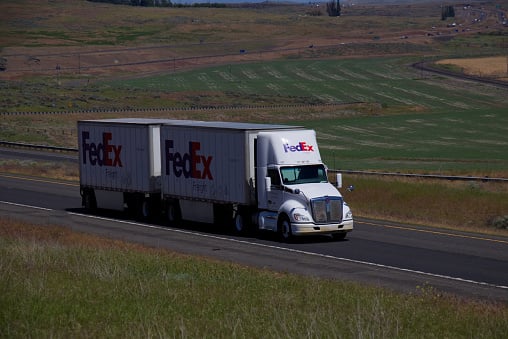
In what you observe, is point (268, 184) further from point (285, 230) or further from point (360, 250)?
point (360, 250)

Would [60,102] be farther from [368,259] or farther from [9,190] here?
[368,259]

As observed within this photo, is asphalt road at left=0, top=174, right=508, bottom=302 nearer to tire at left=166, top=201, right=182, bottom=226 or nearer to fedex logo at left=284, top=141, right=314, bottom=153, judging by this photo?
tire at left=166, top=201, right=182, bottom=226

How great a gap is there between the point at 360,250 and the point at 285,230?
9.61ft

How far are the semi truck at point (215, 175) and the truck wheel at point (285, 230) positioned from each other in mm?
33

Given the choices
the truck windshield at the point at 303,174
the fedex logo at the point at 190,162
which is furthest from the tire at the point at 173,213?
the truck windshield at the point at 303,174

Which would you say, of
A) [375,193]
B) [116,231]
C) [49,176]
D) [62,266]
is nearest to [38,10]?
[49,176]

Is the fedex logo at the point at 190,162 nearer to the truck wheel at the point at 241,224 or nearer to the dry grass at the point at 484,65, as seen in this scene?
the truck wheel at the point at 241,224

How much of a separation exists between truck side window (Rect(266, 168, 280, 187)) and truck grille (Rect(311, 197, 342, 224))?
4.82 feet

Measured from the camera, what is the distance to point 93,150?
133 ft

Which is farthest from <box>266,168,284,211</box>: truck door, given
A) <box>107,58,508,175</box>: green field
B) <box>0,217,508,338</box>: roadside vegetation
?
<box>107,58,508,175</box>: green field

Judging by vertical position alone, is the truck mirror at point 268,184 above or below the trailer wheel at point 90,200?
above

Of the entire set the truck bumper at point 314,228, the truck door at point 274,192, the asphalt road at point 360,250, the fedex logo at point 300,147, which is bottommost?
the asphalt road at point 360,250

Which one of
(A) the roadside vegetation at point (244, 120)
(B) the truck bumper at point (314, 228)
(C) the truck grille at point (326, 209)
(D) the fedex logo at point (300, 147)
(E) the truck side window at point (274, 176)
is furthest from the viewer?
(D) the fedex logo at point (300, 147)

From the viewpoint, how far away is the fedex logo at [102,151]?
39.3 metres
